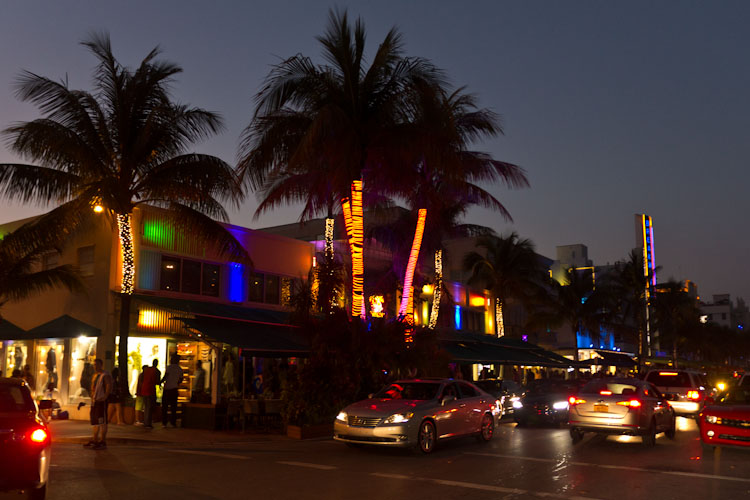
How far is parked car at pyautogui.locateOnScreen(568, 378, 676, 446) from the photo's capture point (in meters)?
14.4

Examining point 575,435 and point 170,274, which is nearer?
point 575,435

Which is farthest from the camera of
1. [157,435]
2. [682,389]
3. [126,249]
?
[682,389]

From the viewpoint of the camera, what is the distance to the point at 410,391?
1473cm

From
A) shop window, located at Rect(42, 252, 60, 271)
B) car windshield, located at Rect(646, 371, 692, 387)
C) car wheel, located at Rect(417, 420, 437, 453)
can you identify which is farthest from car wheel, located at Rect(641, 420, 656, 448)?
shop window, located at Rect(42, 252, 60, 271)

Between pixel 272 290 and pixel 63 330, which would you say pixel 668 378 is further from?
pixel 63 330

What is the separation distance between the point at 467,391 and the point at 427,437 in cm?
241

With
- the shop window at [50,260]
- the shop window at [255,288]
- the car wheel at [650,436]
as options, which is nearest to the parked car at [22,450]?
the car wheel at [650,436]

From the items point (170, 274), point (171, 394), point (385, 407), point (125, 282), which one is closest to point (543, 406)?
point (385, 407)

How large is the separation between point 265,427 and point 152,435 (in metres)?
2.90

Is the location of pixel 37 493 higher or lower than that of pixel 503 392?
lower

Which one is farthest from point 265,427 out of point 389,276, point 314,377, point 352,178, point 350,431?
point 389,276

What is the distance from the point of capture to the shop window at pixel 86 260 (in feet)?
75.6

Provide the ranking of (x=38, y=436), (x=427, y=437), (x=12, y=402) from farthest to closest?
(x=427, y=437)
(x=12, y=402)
(x=38, y=436)

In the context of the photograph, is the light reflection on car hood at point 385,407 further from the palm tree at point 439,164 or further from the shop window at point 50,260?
the shop window at point 50,260
